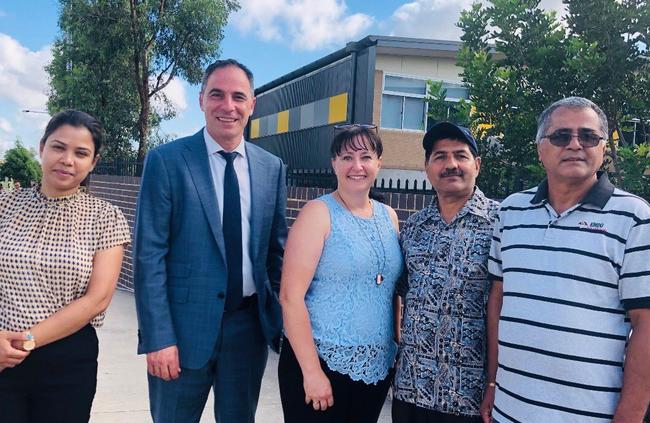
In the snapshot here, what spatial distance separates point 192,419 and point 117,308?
5.65 m

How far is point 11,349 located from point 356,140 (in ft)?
5.60

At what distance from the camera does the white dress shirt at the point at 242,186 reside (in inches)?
103

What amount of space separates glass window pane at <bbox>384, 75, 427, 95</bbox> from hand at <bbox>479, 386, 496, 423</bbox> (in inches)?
556

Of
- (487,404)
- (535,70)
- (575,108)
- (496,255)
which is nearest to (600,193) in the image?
(575,108)

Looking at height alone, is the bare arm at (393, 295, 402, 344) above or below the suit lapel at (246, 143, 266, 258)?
below

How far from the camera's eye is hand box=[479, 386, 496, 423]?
2.32 m

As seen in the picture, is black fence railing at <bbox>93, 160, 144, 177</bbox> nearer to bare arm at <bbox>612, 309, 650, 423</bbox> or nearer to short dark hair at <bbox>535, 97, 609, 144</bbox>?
short dark hair at <bbox>535, 97, 609, 144</bbox>

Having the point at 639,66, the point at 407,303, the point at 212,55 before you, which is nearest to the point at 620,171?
the point at 639,66

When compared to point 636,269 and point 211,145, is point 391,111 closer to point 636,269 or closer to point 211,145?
point 211,145

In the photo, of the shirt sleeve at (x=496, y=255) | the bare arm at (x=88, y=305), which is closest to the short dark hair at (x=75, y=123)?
the bare arm at (x=88, y=305)

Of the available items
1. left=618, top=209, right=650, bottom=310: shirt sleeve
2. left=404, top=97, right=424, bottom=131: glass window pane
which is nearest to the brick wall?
left=618, top=209, right=650, bottom=310: shirt sleeve

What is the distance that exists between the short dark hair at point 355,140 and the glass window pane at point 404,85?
13.7 meters

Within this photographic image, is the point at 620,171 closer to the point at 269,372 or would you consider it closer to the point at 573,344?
the point at 573,344

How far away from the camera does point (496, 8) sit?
15.5 ft
